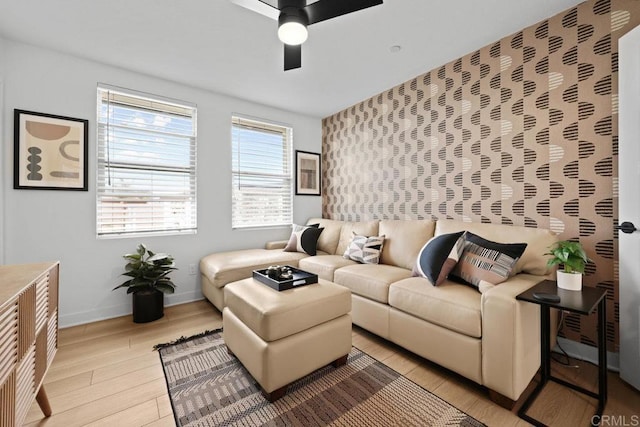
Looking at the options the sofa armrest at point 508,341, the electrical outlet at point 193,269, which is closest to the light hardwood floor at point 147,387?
the sofa armrest at point 508,341

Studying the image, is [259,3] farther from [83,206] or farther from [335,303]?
[83,206]

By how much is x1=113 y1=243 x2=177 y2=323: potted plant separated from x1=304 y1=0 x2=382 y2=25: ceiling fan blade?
256cm

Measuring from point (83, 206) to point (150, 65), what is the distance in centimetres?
156

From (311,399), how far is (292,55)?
223cm

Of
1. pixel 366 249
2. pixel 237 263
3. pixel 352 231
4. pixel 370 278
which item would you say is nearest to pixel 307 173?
pixel 352 231

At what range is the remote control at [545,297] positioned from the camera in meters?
1.42

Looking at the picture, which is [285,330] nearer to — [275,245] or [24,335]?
[24,335]

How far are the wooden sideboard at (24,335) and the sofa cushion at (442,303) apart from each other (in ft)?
6.70

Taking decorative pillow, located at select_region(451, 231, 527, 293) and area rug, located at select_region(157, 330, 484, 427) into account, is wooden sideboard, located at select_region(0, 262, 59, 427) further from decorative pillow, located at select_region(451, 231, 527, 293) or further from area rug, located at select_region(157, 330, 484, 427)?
decorative pillow, located at select_region(451, 231, 527, 293)

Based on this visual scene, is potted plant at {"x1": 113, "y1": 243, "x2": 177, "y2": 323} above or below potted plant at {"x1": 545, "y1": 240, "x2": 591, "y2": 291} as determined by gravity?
below

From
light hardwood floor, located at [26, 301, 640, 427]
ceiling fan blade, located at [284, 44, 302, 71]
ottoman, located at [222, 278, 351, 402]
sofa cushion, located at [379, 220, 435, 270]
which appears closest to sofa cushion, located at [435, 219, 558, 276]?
sofa cushion, located at [379, 220, 435, 270]

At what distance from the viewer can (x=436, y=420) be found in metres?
1.43

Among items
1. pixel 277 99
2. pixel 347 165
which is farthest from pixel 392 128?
pixel 277 99

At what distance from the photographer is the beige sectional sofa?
149cm
